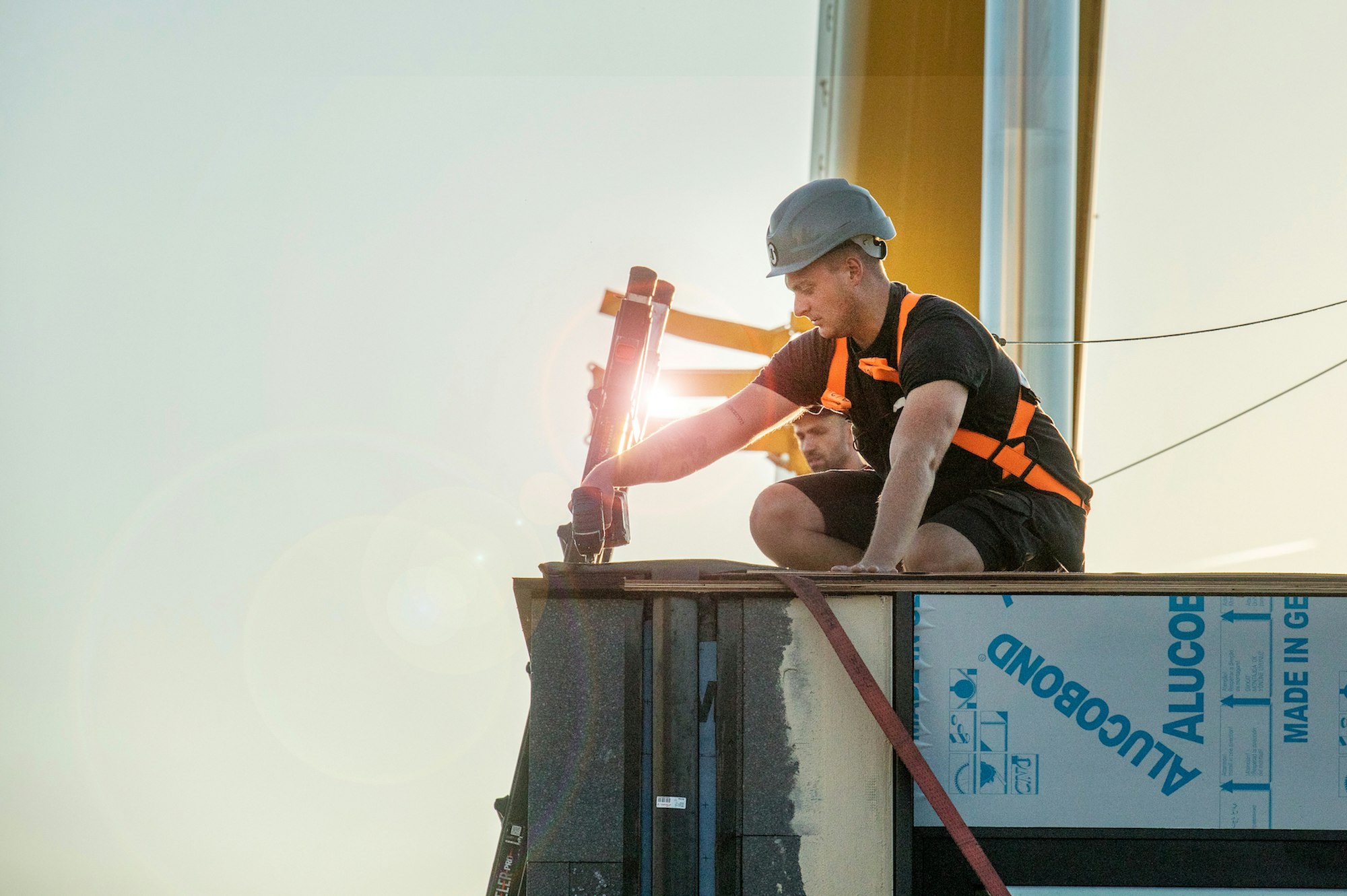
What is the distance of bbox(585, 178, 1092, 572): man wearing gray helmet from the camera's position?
2.80 meters

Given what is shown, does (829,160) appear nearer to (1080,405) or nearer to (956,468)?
(1080,405)

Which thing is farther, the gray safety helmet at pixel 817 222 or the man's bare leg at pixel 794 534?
the man's bare leg at pixel 794 534

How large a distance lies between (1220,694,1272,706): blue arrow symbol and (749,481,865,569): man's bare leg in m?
1.22

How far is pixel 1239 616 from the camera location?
7.33ft

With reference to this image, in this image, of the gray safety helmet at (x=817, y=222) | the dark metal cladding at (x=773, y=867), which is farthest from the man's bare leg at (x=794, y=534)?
the dark metal cladding at (x=773, y=867)

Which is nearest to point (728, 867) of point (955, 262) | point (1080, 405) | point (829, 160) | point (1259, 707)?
point (1259, 707)

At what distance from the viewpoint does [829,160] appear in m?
9.77

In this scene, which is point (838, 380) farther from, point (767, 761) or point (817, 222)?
point (767, 761)

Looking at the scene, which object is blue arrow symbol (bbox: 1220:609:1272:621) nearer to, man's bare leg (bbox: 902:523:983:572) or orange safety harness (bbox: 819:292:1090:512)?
man's bare leg (bbox: 902:523:983:572)

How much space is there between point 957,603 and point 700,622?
0.46 meters

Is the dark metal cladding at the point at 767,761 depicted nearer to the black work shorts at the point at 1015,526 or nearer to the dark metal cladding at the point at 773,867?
the dark metal cladding at the point at 773,867

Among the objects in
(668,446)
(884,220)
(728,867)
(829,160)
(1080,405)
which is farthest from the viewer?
(829,160)

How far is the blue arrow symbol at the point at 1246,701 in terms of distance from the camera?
2.22m

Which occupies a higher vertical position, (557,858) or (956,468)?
(956,468)
